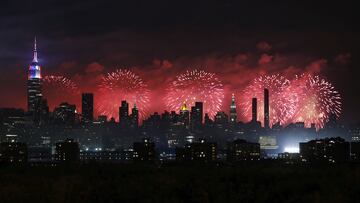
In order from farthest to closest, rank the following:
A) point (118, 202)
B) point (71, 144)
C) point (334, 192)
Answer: point (71, 144) → point (118, 202) → point (334, 192)

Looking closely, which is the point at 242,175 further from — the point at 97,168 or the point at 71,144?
the point at 71,144

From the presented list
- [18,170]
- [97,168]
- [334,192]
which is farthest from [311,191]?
[18,170]

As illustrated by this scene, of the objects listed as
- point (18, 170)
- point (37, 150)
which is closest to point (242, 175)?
point (18, 170)

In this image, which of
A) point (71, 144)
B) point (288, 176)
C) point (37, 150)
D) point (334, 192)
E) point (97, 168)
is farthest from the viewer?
point (37, 150)

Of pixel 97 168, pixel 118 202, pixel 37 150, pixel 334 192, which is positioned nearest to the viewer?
pixel 334 192

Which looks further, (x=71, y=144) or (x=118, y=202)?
(x=71, y=144)

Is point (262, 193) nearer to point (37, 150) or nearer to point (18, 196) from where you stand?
point (18, 196)

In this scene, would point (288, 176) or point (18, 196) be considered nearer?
point (18, 196)

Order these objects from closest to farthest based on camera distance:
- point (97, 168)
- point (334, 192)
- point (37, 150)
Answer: point (334, 192), point (97, 168), point (37, 150)
